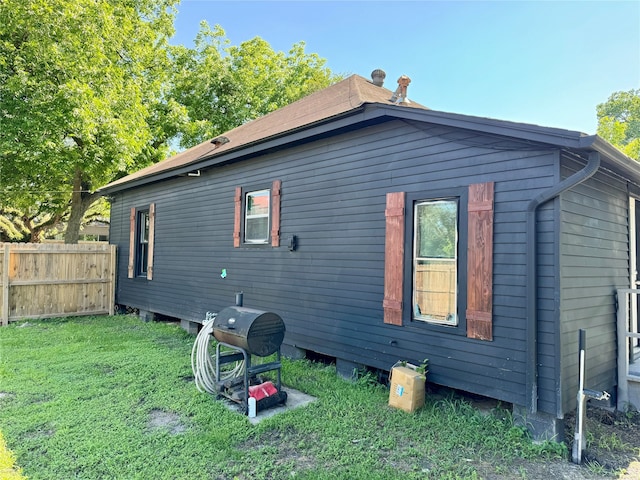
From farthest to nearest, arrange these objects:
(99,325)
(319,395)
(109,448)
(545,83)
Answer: (545,83), (99,325), (319,395), (109,448)

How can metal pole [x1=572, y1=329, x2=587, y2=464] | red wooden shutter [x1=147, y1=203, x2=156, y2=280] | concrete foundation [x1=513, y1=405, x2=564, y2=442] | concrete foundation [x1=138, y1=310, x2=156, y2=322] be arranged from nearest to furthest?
1. metal pole [x1=572, y1=329, x2=587, y2=464]
2. concrete foundation [x1=513, y1=405, x2=564, y2=442]
3. red wooden shutter [x1=147, y1=203, x2=156, y2=280]
4. concrete foundation [x1=138, y1=310, x2=156, y2=322]

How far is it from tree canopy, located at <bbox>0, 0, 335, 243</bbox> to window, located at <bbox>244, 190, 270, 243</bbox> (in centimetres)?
707

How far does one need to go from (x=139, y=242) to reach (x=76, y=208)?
6531 millimetres

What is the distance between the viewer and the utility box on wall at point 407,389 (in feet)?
12.4

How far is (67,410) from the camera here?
3.76m

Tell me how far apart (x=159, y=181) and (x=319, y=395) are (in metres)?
6.46

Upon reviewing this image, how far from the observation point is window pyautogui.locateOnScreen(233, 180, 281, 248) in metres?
5.93

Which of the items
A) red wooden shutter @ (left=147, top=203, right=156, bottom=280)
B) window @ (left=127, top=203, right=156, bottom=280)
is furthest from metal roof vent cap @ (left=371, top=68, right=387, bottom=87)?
window @ (left=127, top=203, right=156, bottom=280)

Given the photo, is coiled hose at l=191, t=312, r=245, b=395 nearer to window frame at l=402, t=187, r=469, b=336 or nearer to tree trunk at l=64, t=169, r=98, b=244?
window frame at l=402, t=187, r=469, b=336

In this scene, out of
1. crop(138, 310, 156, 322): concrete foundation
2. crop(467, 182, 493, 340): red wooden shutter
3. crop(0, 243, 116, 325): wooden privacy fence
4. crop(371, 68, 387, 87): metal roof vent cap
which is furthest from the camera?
crop(138, 310, 156, 322): concrete foundation

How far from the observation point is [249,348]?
382 cm

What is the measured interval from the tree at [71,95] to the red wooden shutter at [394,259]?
A: 997cm

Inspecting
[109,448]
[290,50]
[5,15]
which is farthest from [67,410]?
[290,50]

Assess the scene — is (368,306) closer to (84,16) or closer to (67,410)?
(67,410)
